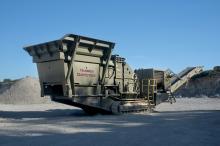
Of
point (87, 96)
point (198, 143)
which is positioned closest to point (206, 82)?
point (87, 96)

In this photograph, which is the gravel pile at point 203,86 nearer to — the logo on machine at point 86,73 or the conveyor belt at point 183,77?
the conveyor belt at point 183,77

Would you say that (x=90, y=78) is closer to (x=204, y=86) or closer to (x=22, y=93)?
(x=22, y=93)

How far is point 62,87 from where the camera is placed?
16.4 meters

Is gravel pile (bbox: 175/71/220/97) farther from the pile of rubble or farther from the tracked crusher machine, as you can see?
the tracked crusher machine

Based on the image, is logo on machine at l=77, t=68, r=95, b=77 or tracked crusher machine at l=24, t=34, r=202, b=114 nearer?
tracked crusher machine at l=24, t=34, r=202, b=114

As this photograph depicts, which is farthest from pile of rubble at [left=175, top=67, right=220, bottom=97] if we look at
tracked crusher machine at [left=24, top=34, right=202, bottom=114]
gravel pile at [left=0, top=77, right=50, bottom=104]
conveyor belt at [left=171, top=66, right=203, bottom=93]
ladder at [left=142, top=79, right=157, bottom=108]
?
tracked crusher machine at [left=24, top=34, right=202, bottom=114]

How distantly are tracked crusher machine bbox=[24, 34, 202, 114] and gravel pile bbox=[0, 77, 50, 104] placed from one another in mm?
21635

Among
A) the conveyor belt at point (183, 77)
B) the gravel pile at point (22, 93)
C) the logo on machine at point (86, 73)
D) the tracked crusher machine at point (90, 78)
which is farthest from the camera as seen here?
the gravel pile at point (22, 93)

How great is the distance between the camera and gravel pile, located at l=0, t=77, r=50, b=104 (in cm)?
3997

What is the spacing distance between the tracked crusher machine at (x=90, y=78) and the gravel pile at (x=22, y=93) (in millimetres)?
21635

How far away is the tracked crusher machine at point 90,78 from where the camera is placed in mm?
16234

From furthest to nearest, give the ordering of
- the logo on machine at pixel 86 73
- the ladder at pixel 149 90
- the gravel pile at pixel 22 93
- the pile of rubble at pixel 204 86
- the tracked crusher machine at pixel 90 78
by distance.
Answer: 1. the pile of rubble at pixel 204 86
2. the gravel pile at pixel 22 93
3. the ladder at pixel 149 90
4. the logo on machine at pixel 86 73
5. the tracked crusher machine at pixel 90 78

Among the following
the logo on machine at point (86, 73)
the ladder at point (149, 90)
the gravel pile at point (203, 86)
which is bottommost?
the ladder at point (149, 90)

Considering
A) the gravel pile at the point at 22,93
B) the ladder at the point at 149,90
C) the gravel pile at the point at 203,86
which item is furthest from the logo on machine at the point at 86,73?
the gravel pile at the point at 203,86
